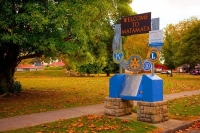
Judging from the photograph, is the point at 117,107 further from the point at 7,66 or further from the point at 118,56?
the point at 7,66

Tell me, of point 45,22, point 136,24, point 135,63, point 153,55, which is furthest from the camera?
point 45,22

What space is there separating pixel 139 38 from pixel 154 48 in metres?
56.1

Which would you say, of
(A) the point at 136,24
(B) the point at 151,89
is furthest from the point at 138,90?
(A) the point at 136,24

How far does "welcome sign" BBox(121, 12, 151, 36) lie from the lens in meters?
8.53

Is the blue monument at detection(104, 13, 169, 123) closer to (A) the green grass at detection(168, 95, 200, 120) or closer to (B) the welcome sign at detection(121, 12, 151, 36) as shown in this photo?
(B) the welcome sign at detection(121, 12, 151, 36)

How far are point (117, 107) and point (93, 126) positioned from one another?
66.8 inches

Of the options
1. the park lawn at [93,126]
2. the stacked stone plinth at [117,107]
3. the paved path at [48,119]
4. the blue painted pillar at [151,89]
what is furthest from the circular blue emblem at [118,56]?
the park lawn at [93,126]

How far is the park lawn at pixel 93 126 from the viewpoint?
7039 mm

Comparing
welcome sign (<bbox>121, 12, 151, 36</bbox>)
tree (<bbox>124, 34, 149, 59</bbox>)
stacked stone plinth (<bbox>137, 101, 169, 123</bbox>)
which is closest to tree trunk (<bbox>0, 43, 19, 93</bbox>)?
welcome sign (<bbox>121, 12, 151, 36</bbox>)

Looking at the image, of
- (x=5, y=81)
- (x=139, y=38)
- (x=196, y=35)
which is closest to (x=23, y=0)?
(x=5, y=81)

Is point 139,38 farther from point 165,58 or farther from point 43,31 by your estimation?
point 43,31

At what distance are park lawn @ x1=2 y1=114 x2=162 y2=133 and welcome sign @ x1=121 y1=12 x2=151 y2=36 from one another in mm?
3030

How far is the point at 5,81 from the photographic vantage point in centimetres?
1510

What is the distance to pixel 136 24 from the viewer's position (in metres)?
8.83
